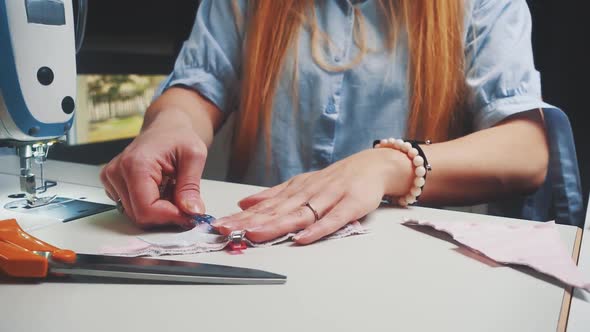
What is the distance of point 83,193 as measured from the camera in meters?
0.72

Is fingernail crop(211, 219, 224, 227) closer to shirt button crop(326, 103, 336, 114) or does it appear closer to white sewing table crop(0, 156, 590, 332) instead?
white sewing table crop(0, 156, 590, 332)

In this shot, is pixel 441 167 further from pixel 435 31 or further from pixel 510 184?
pixel 435 31

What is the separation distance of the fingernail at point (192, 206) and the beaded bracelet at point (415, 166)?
0.27 meters

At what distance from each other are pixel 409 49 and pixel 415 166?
401 millimetres

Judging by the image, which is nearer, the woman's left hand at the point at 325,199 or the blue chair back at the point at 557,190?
the woman's left hand at the point at 325,199

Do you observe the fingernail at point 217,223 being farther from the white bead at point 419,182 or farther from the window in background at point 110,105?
the window in background at point 110,105

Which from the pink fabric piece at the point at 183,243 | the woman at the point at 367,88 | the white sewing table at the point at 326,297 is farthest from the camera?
the woman at the point at 367,88

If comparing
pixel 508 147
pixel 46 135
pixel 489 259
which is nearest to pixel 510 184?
pixel 508 147

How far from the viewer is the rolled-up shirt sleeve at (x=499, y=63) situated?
933 mm

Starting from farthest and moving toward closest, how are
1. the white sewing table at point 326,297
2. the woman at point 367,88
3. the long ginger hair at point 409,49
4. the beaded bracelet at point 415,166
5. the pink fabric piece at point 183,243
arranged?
the long ginger hair at point 409,49 < the woman at point 367,88 < the beaded bracelet at point 415,166 < the pink fabric piece at point 183,243 < the white sewing table at point 326,297

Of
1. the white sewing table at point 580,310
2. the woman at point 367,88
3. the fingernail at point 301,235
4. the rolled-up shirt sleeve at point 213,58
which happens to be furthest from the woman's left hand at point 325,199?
the rolled-up shirt sleeve at point 213,58

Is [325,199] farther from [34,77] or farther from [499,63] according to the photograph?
[499,63]

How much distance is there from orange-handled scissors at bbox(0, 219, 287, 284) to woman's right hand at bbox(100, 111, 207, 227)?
127mm

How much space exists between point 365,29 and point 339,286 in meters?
0.73
